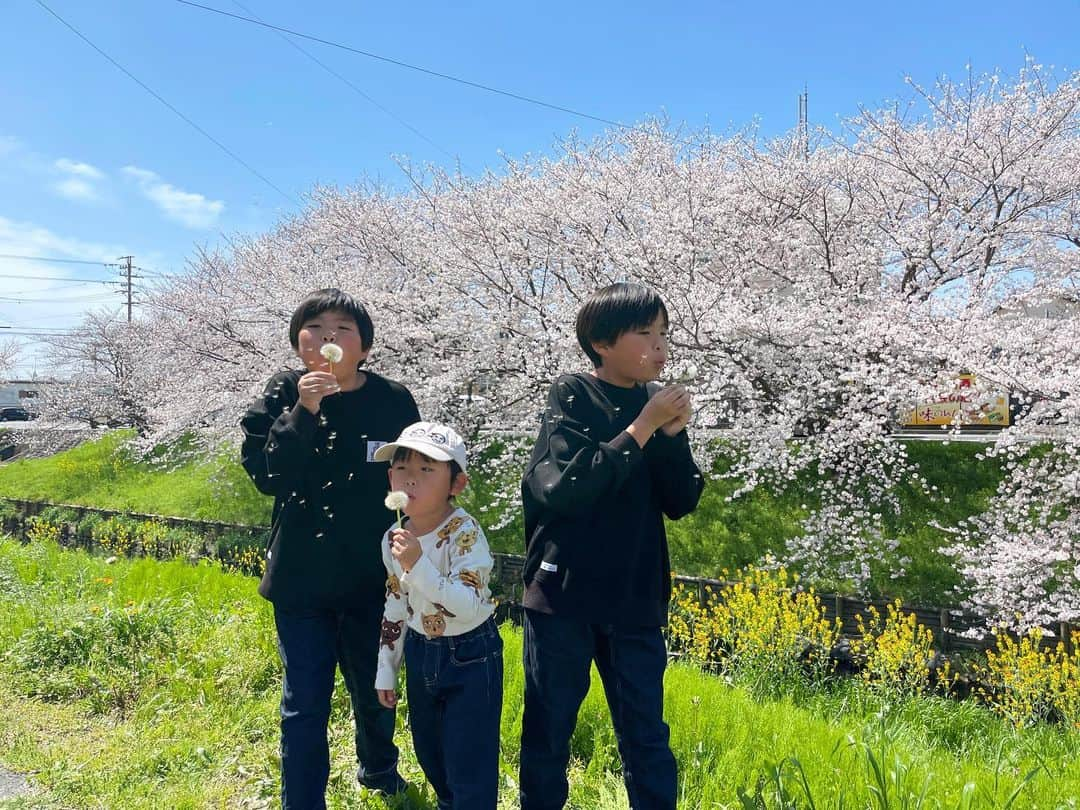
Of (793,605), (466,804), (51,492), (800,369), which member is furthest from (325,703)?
(51,492)

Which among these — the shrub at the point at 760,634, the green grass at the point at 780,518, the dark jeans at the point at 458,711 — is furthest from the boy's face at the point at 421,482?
the green grass at the point at 780,518

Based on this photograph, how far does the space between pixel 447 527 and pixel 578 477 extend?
1.35 ft

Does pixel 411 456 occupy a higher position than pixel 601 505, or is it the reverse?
pixel 411 456

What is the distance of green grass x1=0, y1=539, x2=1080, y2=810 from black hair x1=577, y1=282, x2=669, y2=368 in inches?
50.8

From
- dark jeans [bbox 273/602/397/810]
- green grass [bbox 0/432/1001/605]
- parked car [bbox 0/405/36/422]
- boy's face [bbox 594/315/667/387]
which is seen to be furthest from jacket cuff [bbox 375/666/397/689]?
parked car [bbox 0/405/36/422]

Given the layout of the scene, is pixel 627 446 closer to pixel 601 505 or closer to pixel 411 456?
pixel 601 505

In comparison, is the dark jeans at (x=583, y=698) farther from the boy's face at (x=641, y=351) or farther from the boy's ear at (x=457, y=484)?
the boy's face at (x=641, y=351)

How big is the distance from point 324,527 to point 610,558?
86 cm

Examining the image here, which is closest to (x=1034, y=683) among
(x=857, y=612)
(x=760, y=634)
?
(x=857, y=612)

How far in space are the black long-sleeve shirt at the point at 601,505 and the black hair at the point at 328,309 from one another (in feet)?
2.14

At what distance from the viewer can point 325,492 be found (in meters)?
2.10

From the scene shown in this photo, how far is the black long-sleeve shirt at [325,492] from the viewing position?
6.61 feet

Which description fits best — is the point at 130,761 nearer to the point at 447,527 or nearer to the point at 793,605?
the point at 447,527

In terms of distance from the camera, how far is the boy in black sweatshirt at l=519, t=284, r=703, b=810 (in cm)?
176
